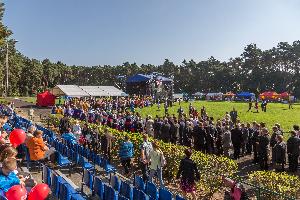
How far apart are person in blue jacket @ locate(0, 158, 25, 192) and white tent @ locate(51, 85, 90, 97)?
126 ft

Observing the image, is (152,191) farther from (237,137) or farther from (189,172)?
(237,137)

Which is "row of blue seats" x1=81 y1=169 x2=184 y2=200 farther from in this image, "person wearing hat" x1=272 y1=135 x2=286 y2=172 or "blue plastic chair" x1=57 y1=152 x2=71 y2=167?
"person wearing hat" x1=272 y1=135 x2=286 y2=172

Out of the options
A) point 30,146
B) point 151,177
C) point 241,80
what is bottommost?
point 151,177

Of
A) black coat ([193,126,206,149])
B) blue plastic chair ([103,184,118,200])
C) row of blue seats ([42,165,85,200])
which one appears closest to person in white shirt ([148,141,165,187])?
blue plastic chair ([103,184,118,200])

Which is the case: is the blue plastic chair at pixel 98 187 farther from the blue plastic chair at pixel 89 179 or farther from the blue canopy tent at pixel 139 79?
the blue canopy tent at pixel 139 79

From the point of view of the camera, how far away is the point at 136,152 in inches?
690

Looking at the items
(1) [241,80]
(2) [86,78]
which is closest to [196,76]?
(1) [241,80]

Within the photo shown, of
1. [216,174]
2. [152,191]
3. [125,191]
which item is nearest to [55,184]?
[125,191]

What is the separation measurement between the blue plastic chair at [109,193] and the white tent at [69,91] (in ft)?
121

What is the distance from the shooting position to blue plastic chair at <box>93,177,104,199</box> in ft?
33.0

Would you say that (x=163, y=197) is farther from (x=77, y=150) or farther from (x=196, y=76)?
(x=196, y=76)

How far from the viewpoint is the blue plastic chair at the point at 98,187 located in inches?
396

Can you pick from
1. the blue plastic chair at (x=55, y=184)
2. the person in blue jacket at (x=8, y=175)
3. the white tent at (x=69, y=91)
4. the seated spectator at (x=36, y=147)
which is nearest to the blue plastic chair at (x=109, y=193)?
the blue plastic chair at (x=55, y=184)

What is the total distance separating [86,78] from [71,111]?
108m
